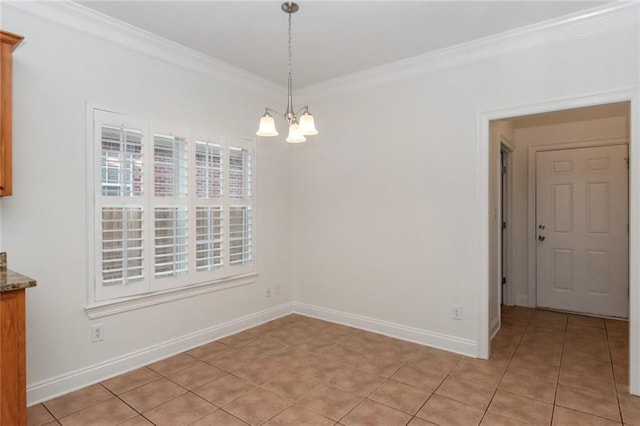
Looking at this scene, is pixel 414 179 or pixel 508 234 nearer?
pixel 414 179

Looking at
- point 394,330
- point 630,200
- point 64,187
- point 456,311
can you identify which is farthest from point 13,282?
point 630,200

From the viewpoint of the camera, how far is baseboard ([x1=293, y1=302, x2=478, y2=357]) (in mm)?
3271

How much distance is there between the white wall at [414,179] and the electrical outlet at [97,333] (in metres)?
2.26

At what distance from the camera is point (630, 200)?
8.49 ft

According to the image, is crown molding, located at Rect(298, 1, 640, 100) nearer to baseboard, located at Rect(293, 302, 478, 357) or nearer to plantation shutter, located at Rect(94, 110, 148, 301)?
plantation shutter, located at Rect(94, 110, 148, 301)

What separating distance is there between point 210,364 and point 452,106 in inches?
126

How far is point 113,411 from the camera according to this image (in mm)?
2344

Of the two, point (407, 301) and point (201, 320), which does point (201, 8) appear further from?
point (407, 301)

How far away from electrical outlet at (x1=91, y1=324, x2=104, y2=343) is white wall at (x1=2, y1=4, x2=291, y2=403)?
0.10ft

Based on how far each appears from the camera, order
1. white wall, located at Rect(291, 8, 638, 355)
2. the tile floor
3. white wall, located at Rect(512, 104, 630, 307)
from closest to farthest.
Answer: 1. the tile floor
2. white wall, located at Rect(291, 8, 638, 355)
3. white wall, located at Rect(512, 104, 630, 307)

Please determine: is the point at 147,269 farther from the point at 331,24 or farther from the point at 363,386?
the point at 331,24

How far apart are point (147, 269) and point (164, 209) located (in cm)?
54

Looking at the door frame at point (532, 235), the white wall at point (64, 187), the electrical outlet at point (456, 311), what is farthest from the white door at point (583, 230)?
the white wall at point (64, 187)

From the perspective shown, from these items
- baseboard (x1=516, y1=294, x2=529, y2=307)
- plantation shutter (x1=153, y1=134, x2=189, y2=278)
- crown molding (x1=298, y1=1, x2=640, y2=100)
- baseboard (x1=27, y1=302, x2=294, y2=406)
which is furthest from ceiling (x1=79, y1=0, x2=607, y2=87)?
baseboard (x1=516, y1=294, x2=529, y2=307)
